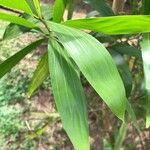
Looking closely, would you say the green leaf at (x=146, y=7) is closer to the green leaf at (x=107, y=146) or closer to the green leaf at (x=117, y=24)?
the green leaf at (x=117, y=24)

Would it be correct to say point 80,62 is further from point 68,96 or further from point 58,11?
point 58,11

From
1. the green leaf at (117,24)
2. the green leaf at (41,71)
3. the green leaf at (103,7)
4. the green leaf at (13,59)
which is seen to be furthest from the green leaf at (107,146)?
the green leaf at (117,24)

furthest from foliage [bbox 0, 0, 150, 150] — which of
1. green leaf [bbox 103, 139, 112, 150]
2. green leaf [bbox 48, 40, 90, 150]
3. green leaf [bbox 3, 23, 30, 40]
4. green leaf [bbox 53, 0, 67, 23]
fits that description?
green leaf [bbox 103, 139, 112, 150]

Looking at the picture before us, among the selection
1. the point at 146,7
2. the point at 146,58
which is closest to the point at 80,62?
the point at 146,58

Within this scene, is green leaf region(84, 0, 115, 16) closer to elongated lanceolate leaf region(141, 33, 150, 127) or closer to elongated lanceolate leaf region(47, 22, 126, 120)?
elongated lanceolate leaf region(141, 33, 150, 127)

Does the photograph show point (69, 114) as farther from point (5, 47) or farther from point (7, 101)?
point (5, 47)
